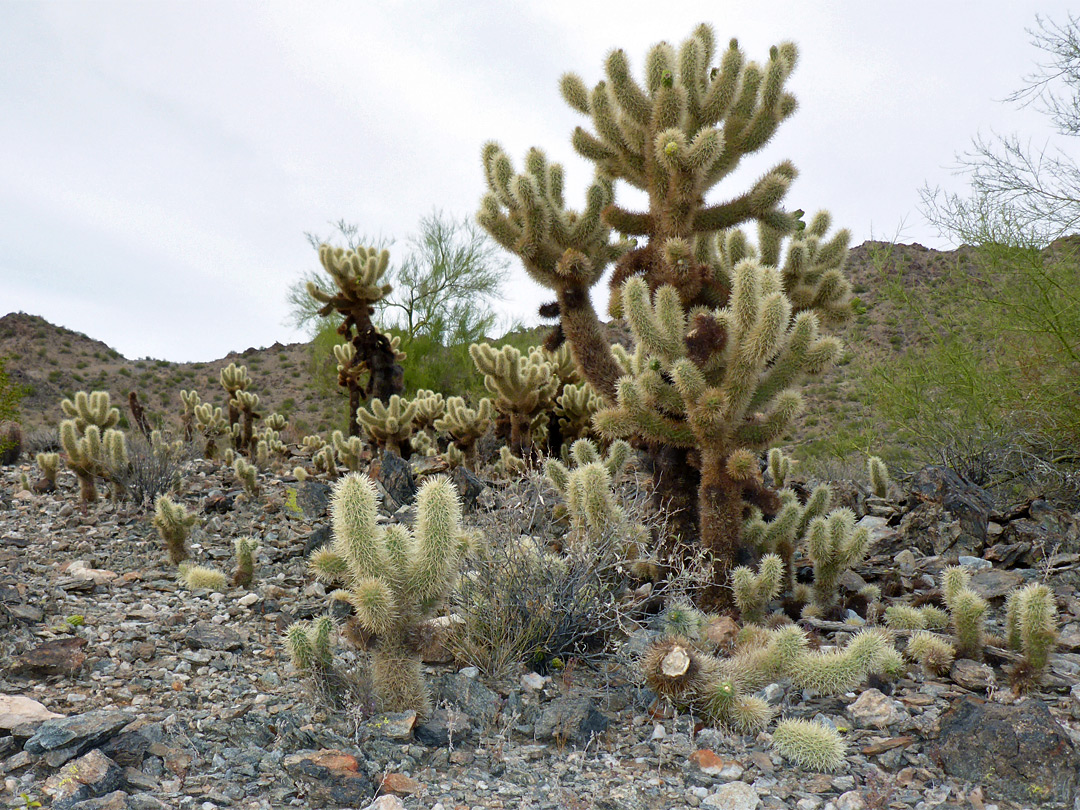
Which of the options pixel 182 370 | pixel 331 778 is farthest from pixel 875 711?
pixel 182 370

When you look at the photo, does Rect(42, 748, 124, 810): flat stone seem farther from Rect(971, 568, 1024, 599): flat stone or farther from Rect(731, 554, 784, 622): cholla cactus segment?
Rect(971, 568, 1024, 599): flat stone

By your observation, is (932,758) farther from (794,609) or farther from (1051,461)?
(1051,461)

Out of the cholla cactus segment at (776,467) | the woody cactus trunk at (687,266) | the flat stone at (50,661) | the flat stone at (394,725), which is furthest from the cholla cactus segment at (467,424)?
the flat stone at (394,725)

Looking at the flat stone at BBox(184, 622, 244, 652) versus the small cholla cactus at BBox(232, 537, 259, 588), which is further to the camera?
the small cholla cactus at BBox(232, 537, 259, 588)

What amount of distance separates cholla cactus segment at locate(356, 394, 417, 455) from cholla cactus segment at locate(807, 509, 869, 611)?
6.63 meters

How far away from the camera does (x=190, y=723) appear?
3580 millimetres

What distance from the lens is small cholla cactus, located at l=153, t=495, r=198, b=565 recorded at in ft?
20.7

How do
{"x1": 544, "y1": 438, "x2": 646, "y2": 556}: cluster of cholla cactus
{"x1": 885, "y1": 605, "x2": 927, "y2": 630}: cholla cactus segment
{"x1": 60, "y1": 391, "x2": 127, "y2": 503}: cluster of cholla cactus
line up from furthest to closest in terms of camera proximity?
{"x1": 60, "y1": 391, "x2": 127, "y2": 503}: cluster of cholla cactus → {"x1": 544, "y1": 438, "x2": 646, "y2": 556}: cluster of cholla cactus → {"x1": 885, "y1": 605, "x2": 927, "y2": 630}: cholla cactus segment

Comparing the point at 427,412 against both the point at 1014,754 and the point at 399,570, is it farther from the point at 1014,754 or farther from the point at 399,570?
the point at 1014,754

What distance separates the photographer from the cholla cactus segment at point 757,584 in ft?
15.7

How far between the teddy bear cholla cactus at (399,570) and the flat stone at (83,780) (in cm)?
108

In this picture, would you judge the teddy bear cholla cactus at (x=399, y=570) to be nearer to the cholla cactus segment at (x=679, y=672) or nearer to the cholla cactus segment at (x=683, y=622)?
the cholla cactus segment at (x=679, y=672)

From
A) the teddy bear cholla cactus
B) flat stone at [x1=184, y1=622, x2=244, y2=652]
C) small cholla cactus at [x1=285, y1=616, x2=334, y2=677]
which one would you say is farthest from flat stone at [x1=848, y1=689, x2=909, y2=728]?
flat stone at [x1=184, y1=622, x2=244, y2=652]

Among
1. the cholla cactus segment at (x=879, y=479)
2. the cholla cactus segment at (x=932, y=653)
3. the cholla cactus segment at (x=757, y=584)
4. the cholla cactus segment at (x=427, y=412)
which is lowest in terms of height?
the cholla cactus segment at (x=932, y=653)
